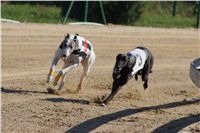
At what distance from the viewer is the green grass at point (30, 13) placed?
20.6 m

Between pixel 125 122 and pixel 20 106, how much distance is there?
5.39ft

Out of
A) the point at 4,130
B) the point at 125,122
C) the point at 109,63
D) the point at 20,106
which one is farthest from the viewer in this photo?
the point at 109,63

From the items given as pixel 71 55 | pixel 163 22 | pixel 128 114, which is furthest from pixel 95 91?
pixel 163 22

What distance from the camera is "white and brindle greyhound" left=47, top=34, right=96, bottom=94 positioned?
422 inches

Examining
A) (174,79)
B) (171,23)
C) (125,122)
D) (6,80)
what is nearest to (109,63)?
(174,79)

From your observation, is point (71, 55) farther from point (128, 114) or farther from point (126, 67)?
point (128, 114)

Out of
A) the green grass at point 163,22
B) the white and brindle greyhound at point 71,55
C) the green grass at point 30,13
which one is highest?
the white and brindle greyhound at point 71,55

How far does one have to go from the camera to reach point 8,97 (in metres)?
10.7

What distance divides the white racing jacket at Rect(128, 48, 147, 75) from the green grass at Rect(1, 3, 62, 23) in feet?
31.5

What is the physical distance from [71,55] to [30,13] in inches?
453

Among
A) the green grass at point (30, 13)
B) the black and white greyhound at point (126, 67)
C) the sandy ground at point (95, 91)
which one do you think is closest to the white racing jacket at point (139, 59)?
the black and white greyhound at point (126, 67)

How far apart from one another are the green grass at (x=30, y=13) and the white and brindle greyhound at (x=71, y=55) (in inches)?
352

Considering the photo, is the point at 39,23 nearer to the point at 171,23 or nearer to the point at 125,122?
the point at 171,23

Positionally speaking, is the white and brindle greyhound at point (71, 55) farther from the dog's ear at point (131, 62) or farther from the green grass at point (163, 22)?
the green grass at point (163, 22)
